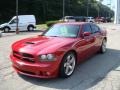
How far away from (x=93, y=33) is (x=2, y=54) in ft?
12.1

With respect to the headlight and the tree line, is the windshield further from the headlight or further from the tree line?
the tree line

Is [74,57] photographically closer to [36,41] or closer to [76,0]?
[36,41]

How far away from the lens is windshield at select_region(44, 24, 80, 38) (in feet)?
26.9

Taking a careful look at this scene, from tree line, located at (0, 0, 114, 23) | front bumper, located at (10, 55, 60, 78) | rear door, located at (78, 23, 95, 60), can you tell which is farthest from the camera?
tree line, located at (0, 0, 114, 23)

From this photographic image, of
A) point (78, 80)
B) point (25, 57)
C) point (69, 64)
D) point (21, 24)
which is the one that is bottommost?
point (78, 80)

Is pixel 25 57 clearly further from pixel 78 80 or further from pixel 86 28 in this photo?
pixel 86 28

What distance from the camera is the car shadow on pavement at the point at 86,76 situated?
654 centimetres

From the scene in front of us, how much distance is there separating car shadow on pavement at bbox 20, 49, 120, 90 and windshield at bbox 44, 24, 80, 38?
1.10 metres


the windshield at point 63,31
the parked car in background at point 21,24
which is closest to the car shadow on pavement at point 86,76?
the windshield at point 63,31

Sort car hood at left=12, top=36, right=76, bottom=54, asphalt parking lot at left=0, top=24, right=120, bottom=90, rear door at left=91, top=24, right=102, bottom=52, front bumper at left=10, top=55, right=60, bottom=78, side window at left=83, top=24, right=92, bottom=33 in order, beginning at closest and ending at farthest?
asphalt parking lot at left=0, top=24, right=120, bottom=90 → front bumper at left=10, top=55, right=60, bottom=78 → car hood at left=12, top=36, right=76, bottom=54 → side window at left=83, top=24, right=92, bottom=33 → rear door at left=91, top=24, right=102, bottom=52

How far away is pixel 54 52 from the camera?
6.65 meters

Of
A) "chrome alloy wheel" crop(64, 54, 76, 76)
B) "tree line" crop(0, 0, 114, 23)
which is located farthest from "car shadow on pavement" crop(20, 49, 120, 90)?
"tree line" crop(0, 0, 114, 23)

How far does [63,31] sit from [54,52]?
1.86m

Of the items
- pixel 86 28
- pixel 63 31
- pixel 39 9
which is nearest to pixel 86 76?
pixel 63 31
